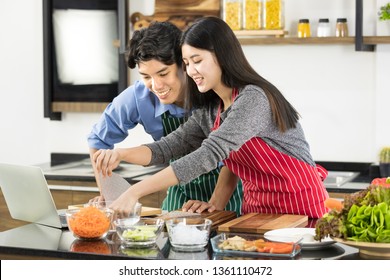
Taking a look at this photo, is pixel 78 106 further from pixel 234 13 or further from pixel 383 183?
pixel 383 183

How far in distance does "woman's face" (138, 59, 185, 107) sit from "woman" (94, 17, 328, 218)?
0.31ft

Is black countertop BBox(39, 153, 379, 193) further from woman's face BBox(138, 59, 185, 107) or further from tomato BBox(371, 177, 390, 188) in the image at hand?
tomato BBox(371, 177, 390, 188)

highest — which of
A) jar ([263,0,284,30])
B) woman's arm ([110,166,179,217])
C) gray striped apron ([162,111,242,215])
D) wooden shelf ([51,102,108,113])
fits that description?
jar ([263,0,284,30])

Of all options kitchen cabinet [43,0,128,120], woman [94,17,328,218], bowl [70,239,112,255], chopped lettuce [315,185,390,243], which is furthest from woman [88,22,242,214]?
kitchen cabinet [43,0,128,120]

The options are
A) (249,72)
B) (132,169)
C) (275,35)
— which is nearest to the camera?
(249,72)

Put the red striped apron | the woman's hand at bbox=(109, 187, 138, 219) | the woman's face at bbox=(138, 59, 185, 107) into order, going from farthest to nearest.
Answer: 1. the woman's face at bbox=(138, 59, 185, 107)
2. the red striped apron
3. the woman's hand at bbox=(109, 187, 138, 219)

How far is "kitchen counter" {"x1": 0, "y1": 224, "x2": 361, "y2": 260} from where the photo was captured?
7.39 feet

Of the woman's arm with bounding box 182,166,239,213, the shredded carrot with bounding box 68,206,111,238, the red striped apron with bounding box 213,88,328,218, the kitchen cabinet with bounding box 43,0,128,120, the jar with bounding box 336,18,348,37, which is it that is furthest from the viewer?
the kitchen cabinet with bounding box 43,0,128,120

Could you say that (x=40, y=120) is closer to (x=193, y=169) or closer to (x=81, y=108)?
(x=81, y=108)

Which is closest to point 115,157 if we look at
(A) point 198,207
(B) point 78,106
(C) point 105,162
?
(C) point 105,162

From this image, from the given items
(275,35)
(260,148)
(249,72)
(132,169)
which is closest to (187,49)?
(249,72)

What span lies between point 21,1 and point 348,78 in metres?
2.23

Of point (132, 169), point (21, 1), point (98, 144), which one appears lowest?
point (132, 169)

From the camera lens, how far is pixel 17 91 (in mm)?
5258
